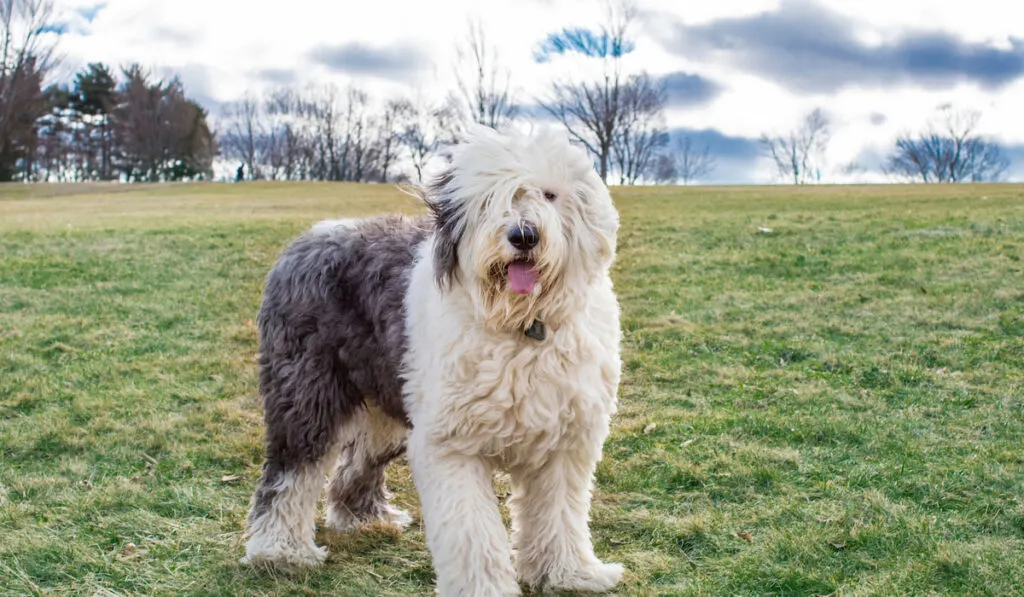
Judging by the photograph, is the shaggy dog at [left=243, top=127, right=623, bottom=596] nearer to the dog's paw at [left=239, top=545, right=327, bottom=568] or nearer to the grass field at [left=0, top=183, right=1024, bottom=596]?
the dog's paw at [left=239, top=545, right=327, bottom=568]

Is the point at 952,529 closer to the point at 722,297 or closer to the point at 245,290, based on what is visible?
the point at 722,297

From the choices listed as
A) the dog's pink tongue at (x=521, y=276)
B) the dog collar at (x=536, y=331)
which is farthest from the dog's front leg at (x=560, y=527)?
the dog's pink tongue at (x=521, y=276)

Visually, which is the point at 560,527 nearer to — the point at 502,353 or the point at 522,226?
the point at 502,353

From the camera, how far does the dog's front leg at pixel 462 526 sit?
3.57 metres

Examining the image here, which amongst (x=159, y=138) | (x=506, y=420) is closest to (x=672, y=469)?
(x=506, y=420)

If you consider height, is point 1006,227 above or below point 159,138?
below

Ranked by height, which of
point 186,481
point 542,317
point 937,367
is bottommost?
point 186,481

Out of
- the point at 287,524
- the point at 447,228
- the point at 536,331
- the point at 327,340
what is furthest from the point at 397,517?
the point at 447,228

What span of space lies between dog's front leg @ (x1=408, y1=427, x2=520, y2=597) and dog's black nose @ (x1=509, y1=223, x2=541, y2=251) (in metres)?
0.95

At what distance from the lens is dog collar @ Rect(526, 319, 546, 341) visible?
11.7 ft

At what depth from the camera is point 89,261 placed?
1323cm

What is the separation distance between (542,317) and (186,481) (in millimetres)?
3267

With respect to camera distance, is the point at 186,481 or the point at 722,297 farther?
the point at 722,297

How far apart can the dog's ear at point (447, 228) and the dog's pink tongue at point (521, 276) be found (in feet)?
0.96
